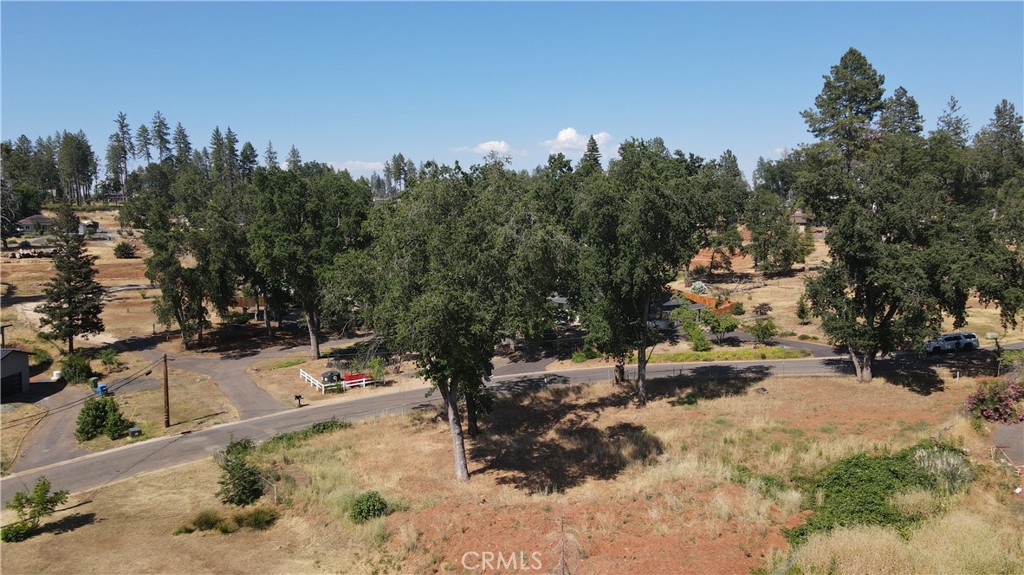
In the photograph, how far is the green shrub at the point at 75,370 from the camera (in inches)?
1906

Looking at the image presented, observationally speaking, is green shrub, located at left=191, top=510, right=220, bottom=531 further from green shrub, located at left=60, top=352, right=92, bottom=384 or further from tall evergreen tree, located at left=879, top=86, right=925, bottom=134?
tall evergreen tree, located at left=879, top=86, right=925, bottom=134

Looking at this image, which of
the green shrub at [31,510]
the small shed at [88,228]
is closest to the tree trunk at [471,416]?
the green shrub at [31,510]

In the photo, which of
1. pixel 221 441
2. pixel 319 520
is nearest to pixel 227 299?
pixel 221 441

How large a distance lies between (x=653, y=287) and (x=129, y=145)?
210117mm

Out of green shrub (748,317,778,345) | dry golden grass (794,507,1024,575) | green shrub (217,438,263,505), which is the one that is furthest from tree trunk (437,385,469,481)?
green shrub (748,317,778,345)

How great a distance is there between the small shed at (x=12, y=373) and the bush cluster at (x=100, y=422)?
13.2 metres

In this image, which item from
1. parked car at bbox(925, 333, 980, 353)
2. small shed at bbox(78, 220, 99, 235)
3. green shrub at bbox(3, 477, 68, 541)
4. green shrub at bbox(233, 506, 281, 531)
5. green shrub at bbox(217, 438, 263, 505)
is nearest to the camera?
green shrub at bbox(3, 477, 68, 541)

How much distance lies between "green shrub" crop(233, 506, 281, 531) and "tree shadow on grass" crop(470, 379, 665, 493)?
370 inches

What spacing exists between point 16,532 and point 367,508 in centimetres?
1358

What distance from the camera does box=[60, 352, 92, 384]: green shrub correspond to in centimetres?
4841

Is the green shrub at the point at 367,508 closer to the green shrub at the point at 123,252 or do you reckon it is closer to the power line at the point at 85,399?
the power line at the point at 85,399

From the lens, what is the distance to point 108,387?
46562 millimetres

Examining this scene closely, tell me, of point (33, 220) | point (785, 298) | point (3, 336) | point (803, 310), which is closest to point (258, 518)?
point (803, 310)

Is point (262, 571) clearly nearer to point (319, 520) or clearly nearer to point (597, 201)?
point (319, 520)
